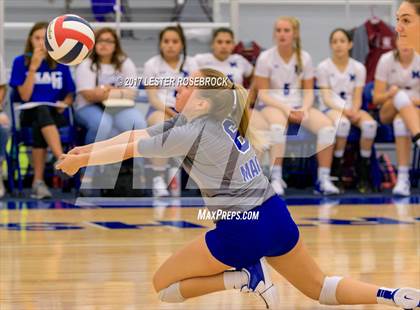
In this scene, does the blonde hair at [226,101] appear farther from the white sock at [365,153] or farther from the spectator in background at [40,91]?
the white sock at [365,153]

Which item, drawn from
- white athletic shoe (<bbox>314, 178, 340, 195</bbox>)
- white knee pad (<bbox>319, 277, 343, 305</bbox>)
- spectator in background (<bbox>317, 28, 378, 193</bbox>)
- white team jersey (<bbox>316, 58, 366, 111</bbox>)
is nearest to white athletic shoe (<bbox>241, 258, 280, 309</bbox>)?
white knee pad (<bbox>319, 277, 343, 305</bbox>)

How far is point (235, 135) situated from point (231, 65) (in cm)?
588

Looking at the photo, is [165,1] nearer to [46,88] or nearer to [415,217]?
[46,88]

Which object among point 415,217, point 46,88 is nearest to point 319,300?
point 415,217

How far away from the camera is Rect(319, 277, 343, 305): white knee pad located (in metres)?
4.22

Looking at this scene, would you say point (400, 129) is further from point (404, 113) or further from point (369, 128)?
point (369, 128)

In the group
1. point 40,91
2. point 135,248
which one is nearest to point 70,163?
point 135,248

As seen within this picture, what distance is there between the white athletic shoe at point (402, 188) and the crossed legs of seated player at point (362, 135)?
1.50ft

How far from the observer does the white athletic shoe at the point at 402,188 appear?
32.0 ft

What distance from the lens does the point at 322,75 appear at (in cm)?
1017

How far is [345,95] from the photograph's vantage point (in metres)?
10.2

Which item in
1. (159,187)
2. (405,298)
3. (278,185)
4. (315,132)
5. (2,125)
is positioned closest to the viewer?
(405,298)

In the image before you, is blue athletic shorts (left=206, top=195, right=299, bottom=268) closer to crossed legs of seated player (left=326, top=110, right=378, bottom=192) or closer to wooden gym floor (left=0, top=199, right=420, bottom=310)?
wooden gym floor (left=0, top=199, right=420, bottom=310)

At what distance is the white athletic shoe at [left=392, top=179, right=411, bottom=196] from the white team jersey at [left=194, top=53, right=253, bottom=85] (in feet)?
6.34
